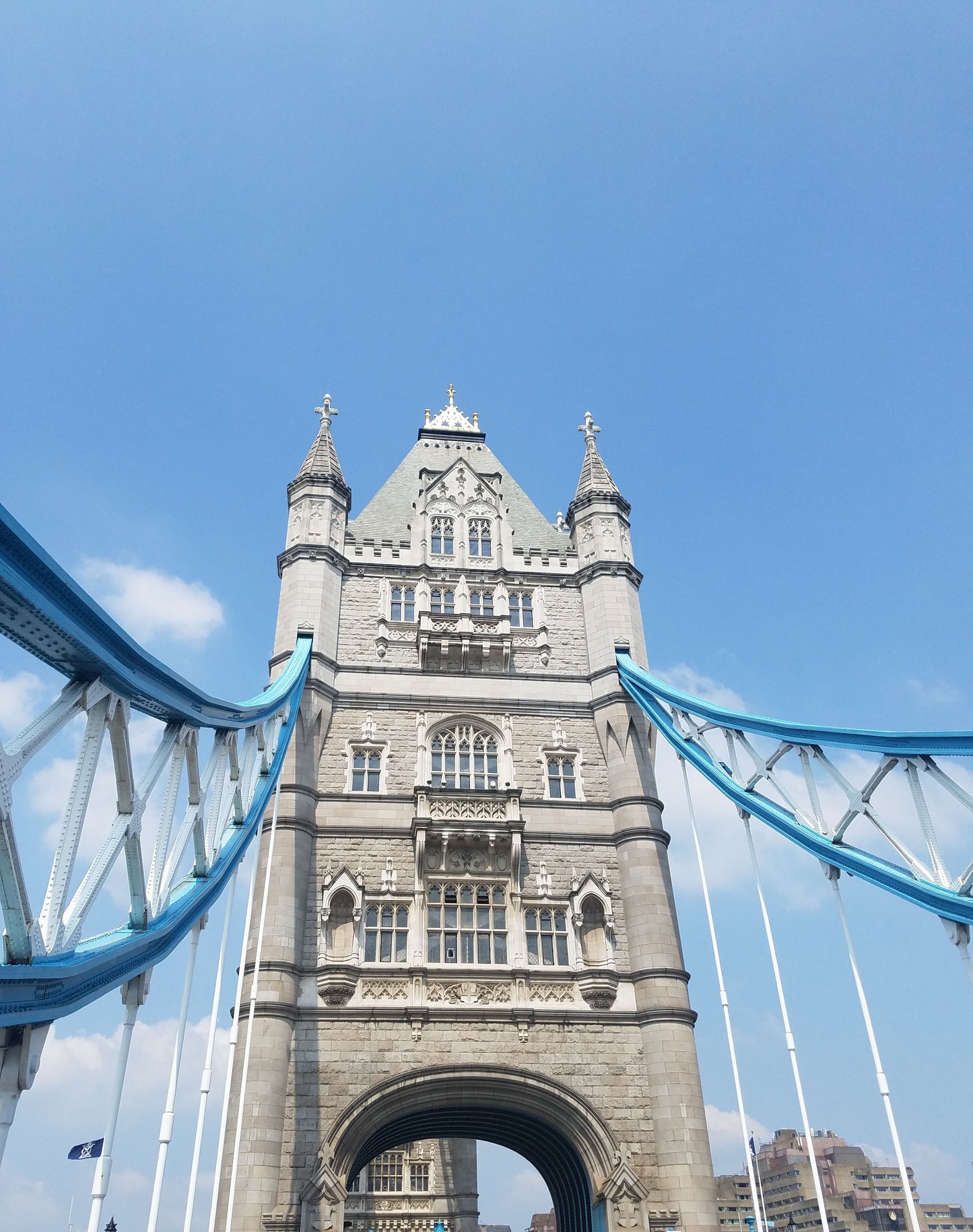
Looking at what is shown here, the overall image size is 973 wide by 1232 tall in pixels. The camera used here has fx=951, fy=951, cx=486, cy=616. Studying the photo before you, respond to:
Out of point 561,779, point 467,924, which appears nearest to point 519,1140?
point 467,924

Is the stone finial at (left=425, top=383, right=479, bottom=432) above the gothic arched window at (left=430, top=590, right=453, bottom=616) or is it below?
above

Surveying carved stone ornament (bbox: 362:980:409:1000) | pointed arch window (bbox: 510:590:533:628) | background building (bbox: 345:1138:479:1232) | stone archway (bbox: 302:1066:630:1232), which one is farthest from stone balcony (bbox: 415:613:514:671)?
background building (bbox: 345:1138:479:1232)

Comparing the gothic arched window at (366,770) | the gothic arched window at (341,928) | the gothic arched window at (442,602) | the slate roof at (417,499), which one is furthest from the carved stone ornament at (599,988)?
the slate roof at (417,499)

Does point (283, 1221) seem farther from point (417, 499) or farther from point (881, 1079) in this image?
point (417, 499)

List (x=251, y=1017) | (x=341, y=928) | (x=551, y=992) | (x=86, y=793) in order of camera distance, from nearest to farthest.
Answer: (x=86, y=793)
(x=251, y=1017)
(x=551, y=992)
(x=341, y=928)

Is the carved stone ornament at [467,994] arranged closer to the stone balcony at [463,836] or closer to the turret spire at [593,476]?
the stone balcony at [463,836]

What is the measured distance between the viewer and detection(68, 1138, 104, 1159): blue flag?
19.2 m

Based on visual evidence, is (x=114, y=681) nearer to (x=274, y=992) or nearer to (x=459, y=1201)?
(x=274, y=992)

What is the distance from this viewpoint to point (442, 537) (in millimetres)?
28562

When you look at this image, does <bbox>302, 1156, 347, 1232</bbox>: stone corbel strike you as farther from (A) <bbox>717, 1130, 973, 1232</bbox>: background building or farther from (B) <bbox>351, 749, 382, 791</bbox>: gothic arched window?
(A) <bbox>717, 1130, 973, 1232</bbox>: background building

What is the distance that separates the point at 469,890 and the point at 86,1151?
9.44 m

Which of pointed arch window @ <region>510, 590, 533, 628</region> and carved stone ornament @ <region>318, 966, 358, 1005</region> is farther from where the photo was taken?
pointed arch window @ <region>510, 590, 533, 628</region>

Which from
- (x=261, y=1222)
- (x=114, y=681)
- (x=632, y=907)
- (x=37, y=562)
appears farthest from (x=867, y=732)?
(x=261, y=1222)

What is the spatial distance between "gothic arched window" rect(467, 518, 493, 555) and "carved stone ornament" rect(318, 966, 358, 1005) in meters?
12.8
